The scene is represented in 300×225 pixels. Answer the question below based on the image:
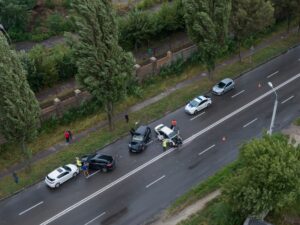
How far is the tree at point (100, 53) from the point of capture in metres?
44.4

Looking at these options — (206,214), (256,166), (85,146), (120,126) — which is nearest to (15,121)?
(85,146)

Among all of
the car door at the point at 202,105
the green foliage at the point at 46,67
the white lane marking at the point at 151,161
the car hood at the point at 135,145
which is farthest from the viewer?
the green foliage at the point at 46,67

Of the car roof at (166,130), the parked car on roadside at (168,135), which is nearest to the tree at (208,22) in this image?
the car roof at (166,130)

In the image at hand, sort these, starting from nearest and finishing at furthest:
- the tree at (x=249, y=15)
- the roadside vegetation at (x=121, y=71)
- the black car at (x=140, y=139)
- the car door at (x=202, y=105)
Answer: the roadside vegetation at (x=121, y=71), the black car at (x=140, y=139), the car door at (x=202, y=105), the tree at (x=249, y=15)

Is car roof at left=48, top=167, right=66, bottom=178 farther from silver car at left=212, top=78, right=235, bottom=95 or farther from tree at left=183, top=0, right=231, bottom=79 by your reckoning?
tree at left=183, top=0, right=231, bottom=79

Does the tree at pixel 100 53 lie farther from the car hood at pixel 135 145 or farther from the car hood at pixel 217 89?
the car hood at pixel 217 89

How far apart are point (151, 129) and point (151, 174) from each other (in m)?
7.31

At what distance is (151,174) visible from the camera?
45.6 metres

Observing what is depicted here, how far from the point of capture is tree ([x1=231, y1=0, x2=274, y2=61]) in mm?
57672

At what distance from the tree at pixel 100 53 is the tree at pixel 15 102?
6522mm

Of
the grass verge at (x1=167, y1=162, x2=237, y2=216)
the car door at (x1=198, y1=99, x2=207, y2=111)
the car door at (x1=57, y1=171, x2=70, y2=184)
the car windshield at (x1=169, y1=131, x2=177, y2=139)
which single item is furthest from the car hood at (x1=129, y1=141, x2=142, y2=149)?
the car door at (x1=198, y1=99, x2=207, y2=111)

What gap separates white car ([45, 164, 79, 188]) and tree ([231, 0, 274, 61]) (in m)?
28.3

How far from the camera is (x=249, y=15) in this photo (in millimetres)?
58188

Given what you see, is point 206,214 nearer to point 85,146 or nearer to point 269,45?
point 85,146
